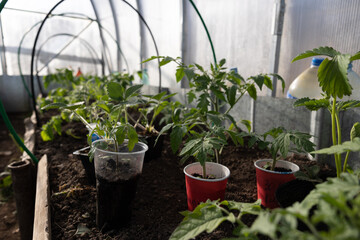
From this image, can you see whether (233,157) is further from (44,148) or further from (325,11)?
(44,148)

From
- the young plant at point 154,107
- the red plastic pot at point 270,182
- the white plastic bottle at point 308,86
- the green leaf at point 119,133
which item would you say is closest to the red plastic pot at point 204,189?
the red plastic pot at point 270,182

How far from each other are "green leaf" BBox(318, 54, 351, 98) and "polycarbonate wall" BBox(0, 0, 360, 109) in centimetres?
80

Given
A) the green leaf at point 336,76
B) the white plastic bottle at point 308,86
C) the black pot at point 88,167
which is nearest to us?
the green leaf at point 336,76

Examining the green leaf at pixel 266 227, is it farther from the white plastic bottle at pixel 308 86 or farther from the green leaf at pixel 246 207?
the white plastic bottle at pixel 308 86

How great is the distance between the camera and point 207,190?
0.88 metres

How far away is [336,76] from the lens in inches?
22.5

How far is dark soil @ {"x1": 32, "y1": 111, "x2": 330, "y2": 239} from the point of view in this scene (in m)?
0.87

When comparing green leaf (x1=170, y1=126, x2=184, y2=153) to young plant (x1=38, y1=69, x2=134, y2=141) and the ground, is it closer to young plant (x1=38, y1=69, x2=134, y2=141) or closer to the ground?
young plant (x1=38, y1=69, x2=134, y2=141)

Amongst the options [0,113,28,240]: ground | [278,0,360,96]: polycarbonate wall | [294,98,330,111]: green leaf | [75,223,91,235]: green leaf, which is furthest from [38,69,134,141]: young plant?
[278,0,360,96]: polycarbonate wall

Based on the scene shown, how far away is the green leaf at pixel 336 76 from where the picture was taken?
0.55 m

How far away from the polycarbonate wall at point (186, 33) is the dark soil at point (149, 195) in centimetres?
70

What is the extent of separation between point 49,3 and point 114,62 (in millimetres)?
1686

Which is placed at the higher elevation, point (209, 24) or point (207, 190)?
point (209, 24)

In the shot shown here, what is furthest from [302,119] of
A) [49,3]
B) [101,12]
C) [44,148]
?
[49,3]
